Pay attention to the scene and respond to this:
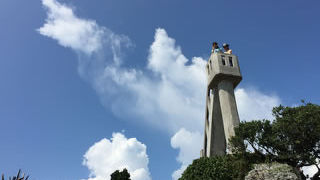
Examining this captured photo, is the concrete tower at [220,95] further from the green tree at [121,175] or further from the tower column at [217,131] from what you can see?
the green tree at [121,175]

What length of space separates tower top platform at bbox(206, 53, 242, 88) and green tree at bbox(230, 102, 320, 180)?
8.67m

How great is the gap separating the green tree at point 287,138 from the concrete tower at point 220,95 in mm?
5635

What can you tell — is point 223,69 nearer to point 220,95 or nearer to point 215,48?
point 220,95

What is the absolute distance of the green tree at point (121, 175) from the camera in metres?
33.7

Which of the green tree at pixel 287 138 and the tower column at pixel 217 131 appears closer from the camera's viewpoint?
the green tree at pixel 287 138

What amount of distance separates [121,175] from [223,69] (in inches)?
828

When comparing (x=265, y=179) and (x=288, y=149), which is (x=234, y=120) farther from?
(x=265, y=179)

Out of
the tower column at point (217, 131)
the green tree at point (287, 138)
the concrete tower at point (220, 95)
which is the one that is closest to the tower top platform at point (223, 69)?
the concrete tower at point (220, 95)

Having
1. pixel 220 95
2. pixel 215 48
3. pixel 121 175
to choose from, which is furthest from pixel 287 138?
pixel 121 175

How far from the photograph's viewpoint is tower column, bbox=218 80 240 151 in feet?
78.1

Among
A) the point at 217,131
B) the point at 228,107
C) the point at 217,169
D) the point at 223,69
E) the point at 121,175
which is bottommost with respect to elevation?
the point at 217,169

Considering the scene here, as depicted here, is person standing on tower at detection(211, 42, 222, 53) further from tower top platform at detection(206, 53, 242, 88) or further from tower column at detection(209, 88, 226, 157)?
tower column at detection(209, 88, 226, 157)

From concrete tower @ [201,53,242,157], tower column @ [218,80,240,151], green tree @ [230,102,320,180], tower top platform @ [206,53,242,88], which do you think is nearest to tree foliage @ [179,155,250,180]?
green tree @ [230,102,320,180]

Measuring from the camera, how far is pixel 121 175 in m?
34.0
